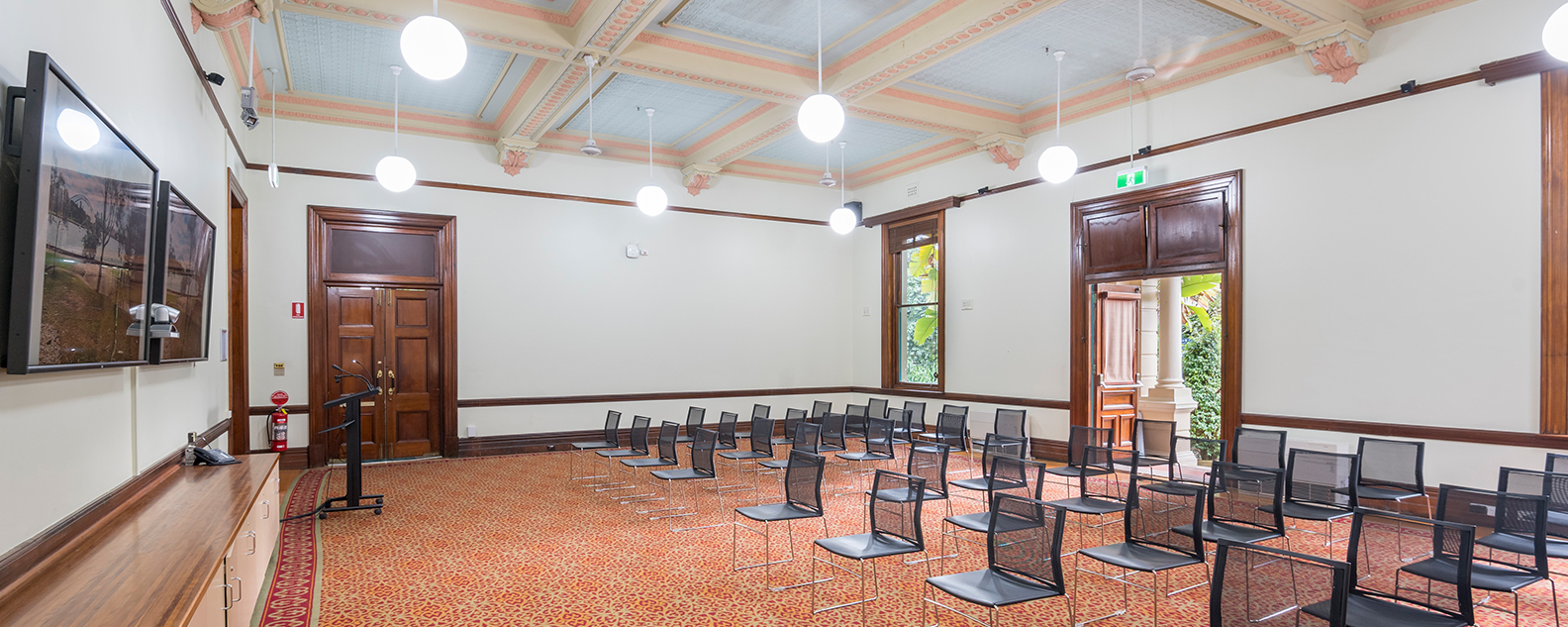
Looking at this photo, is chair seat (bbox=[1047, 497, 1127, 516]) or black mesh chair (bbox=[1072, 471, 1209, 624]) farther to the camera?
chair seat (bbox=[1047, 497, 1127, 516])

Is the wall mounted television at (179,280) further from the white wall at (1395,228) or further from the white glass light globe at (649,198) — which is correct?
the white wall at (1395,228)

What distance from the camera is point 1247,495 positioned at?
4.62 meters

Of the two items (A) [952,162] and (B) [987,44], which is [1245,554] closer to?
(B) [987,44]

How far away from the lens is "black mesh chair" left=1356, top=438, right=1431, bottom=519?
5262mm

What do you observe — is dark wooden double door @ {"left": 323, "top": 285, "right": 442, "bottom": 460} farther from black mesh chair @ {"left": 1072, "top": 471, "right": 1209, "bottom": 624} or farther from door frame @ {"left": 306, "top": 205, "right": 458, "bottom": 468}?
black mesh chair @ {"left": 1072, "top": 471, "right": 1209, "bottom": 624}

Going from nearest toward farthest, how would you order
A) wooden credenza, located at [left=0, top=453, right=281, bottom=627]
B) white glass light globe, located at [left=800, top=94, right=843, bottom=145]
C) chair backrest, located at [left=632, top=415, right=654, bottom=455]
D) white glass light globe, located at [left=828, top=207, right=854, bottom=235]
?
wooden credenza, located at [left=0, top=453, right=281, bottom=627], white glass light globe, located at [left=800, top=94, right=843, bottom=145], chair backrest, located at [left=632, top=415, right=654, bottom=455], white glass light globe, located at [left=828, top=207, right=854, bottom=235]

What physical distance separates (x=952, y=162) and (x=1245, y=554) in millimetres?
8521

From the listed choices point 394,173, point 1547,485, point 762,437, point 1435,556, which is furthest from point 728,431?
point 1547,485

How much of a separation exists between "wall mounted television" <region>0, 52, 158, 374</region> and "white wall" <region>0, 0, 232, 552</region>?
0.32ft

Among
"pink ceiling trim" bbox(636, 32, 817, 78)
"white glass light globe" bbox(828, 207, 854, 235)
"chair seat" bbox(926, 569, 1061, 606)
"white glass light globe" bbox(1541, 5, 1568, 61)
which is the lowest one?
"chair seat" bbox(926, 569, 1061, 606)

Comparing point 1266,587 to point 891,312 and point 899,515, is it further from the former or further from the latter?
point 891,312

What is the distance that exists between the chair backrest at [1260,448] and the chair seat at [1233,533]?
1353 millimetres

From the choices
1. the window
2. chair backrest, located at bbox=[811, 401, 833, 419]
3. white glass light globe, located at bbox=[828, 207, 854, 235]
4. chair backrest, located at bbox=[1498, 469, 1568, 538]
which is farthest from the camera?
the window

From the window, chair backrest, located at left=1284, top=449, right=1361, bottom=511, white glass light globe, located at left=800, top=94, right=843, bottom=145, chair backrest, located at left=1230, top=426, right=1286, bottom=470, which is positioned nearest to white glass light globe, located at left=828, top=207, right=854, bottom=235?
the window
